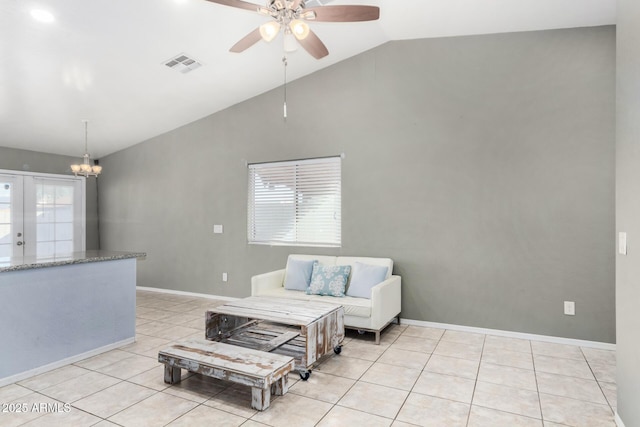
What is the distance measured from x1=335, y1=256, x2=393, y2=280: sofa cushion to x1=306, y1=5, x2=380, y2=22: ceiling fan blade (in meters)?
2.68

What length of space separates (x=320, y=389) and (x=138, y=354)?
185cm

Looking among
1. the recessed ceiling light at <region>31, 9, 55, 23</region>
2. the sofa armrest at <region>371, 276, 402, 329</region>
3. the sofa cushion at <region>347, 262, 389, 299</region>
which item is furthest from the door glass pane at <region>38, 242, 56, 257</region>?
the sofa armrest at <region>371, 276, 402, 329</region>

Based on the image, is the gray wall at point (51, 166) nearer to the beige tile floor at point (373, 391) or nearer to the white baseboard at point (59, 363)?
the white baseboard at point (59, 363)

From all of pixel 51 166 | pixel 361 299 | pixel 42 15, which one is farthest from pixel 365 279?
pixel 51 166

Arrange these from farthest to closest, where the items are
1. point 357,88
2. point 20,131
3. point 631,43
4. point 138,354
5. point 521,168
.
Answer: point 20,131, point 357,88, point 521,168, point 138,354, point 631,43

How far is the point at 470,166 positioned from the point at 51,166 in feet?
21.9

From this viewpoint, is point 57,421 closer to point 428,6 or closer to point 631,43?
point 631,43

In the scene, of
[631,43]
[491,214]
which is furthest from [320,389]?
[631,43]

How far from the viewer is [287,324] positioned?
3.15 meters

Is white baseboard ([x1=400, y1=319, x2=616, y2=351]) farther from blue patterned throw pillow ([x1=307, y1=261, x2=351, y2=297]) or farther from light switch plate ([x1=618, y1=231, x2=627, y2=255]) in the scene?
light switch plate ([x1=618, y1=231, x2=627, y2=255])

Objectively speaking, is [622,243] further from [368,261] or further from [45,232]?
[45,232]

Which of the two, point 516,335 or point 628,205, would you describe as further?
point 516,335

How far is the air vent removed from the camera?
4.04 metres

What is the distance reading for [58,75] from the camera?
3.94m
